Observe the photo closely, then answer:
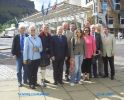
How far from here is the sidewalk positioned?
33.4 feet

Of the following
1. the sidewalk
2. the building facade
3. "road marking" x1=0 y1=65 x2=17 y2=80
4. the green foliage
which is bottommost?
the sidewalk

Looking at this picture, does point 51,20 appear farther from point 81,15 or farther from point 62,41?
point 62,41

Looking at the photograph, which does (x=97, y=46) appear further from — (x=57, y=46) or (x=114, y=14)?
(x=114, y=14)

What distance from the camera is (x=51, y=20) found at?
2594 inches

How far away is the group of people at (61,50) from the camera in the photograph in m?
11.4

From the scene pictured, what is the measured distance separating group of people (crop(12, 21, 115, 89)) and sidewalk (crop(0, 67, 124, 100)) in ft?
1.14

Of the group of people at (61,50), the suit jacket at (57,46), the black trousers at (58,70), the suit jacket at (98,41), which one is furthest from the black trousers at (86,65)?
the suit jacket at (57,46)

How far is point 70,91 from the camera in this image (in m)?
11.0

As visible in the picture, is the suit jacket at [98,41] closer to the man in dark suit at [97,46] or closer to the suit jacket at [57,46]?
the man in dark suit at [97,46]

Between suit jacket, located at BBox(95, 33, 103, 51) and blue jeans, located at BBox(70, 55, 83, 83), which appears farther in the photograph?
suit jacket, located at BBox(95, 33, 103, 51)

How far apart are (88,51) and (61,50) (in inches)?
43.2

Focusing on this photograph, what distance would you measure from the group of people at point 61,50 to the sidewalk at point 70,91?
0.35m

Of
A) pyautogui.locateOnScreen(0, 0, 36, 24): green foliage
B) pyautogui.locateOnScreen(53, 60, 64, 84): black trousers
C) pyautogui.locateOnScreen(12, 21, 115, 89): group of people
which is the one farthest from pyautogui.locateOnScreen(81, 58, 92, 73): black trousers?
pyautogui.locateOnScreen(0, 0, 36, 24): green foliage

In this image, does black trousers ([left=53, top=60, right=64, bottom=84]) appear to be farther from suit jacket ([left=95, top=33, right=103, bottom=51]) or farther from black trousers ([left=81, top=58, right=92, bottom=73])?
suit jacket ([left=95, top=33, right=103, bottom=51])
